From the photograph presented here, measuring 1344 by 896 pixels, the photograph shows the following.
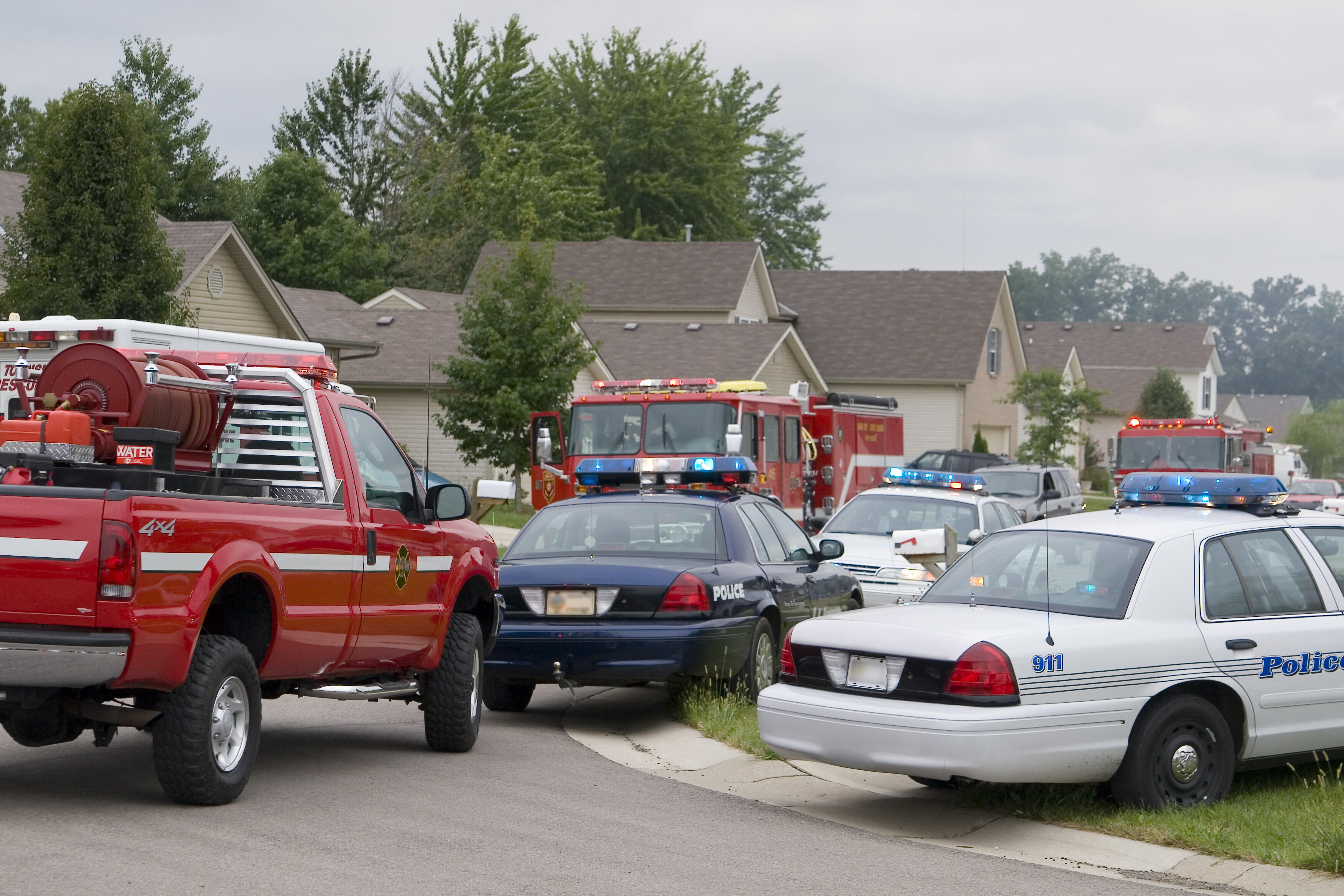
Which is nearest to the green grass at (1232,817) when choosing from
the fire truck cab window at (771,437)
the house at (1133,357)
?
the fire truck cab window at (771,437)

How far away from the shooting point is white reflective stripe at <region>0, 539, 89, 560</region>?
656 cm

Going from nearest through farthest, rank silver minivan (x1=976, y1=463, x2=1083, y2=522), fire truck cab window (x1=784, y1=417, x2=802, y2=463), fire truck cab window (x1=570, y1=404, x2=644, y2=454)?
fire truck cab window (x1=570, y1=404, x2=644, y2=454) → fire truck cab window (x1=784, y1=417, x2=802, y2=463) → silver minivan (x1=976, y1=463, x2=1083, y2=522)

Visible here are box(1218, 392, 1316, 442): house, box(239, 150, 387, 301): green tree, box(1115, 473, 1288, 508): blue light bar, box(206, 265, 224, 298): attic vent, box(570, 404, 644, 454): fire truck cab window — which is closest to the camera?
box(1115, 473, 1288, 508): blue light bar

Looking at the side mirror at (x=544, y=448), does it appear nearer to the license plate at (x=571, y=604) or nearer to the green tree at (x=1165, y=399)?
the license plate at (x=571, y=604)

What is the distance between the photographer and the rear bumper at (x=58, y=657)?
6539 millimetres

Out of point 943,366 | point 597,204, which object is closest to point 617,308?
point 943,366

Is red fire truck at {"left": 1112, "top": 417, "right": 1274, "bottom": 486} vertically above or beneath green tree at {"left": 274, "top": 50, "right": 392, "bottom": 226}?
beneath

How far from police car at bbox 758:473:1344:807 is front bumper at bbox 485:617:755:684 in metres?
1.88

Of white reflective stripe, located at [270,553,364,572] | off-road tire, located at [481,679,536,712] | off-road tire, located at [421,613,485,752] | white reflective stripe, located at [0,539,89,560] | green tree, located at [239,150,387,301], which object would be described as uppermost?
green tree, located at [239,150,387,301]

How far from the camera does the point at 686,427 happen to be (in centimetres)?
1989

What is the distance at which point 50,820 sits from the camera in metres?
6.91

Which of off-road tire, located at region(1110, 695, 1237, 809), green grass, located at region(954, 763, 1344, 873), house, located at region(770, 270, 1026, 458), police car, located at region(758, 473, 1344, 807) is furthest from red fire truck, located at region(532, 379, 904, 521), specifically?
house, located at region(770, 270, 1026, 458)

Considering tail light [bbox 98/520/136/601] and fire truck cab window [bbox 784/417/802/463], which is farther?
fire truck cab window [bbox 784/417/802/463]

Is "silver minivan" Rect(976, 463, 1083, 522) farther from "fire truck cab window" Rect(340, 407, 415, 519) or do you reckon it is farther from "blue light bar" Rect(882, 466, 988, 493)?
"fire truck cab window" Rect(340, 407, 415, 519)
